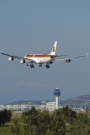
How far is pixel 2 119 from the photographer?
200m

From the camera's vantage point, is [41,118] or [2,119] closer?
[41,118]

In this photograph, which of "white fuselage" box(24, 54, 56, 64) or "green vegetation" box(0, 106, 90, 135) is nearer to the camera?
"green vegetation" box(0, 106, 90, 135)

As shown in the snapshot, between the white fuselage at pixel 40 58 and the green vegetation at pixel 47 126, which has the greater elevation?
the white fuselage at pixel 40 58

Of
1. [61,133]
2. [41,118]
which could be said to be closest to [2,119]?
[41,118]

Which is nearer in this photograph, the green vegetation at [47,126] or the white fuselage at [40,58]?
the green vegetation at [47,126]

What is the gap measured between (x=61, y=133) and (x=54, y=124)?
7492 millimetres

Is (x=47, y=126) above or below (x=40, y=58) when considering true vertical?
below

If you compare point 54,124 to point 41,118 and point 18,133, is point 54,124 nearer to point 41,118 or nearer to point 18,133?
point 41,118

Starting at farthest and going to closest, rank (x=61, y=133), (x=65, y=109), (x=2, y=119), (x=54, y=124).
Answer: (x=2, y=119) < (x=65, y=109) < (x=54, y=124) < (x=61, y=133)

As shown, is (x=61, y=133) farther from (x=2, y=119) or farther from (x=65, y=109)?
(x=2, y=119)

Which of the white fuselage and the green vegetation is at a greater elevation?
the white fuselage

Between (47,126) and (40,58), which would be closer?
(40,58)

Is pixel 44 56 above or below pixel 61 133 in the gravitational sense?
above

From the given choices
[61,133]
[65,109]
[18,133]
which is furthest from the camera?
[65,109]
